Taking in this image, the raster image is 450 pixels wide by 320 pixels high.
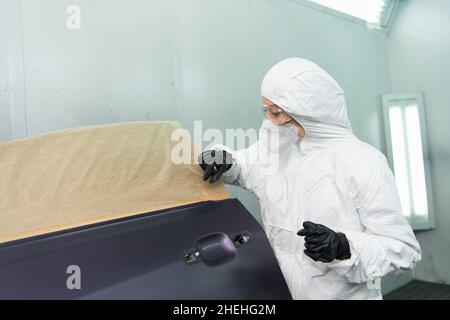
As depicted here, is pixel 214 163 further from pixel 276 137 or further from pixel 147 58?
pixel 147 58

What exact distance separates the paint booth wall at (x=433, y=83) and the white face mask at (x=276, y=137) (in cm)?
230

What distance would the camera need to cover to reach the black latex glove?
129 centimetres

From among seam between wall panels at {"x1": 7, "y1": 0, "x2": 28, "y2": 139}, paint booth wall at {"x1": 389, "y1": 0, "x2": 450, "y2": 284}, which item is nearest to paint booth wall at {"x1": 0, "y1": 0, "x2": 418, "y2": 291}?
seam between wall panels at {"x1": 7, "y1": 0, "x2": 28, "y2": 139}

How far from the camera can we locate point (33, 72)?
1542 mm

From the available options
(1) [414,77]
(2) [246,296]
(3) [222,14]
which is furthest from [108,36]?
(1) [414,77]

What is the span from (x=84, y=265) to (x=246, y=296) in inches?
16.0

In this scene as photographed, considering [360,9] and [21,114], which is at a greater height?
[360,9]

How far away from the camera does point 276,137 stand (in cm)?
151

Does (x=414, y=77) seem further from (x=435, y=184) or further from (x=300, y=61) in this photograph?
(x=300, y=61)

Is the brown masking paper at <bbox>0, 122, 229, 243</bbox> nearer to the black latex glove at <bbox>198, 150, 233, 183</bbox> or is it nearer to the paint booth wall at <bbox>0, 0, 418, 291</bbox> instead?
the black latex glove at <bbox>198, 150, 233, 183</bbox>

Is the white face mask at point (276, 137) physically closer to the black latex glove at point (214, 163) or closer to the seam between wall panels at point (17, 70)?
the black latex glove at point (214, 163)

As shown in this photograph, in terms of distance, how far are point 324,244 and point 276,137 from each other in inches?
21.0

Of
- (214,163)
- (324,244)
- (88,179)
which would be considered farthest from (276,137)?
(88,179)

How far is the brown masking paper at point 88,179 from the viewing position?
0.90 metres
